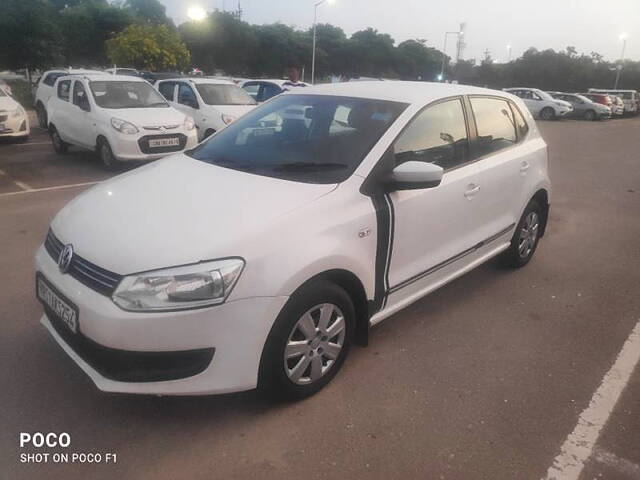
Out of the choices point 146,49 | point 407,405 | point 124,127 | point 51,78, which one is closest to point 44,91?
point 51,78

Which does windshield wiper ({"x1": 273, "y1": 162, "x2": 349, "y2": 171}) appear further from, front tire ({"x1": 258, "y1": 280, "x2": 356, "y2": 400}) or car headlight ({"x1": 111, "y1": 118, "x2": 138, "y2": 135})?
car headlight ({"x1": 111, "y1": 118, "x2": 138, "y2": 135})

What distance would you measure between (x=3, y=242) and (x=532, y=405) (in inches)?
194

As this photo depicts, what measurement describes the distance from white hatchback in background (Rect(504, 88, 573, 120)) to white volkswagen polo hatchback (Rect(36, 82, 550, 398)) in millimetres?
24005

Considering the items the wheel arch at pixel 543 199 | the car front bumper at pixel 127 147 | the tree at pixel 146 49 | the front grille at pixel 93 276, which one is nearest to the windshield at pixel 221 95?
the car front bumper at pixel 127 147

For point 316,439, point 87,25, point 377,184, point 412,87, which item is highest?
point 87,25

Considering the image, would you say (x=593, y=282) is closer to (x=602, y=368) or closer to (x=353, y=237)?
(x=602, y=368)

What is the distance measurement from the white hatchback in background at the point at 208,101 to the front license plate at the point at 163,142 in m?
1.48

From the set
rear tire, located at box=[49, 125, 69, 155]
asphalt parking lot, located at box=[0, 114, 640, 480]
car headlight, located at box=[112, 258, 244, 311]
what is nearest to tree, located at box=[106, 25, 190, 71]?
rear tire, located at box=[49, 125, 69, 155]

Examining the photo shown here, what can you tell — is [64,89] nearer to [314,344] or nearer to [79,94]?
[79,94]

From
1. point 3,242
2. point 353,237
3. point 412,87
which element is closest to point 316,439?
point 353,237

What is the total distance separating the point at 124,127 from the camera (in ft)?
27.0

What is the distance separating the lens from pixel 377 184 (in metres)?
2.89

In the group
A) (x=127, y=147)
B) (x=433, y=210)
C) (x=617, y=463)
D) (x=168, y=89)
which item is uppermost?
(x=168, y=89)

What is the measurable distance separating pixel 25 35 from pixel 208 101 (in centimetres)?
1772
